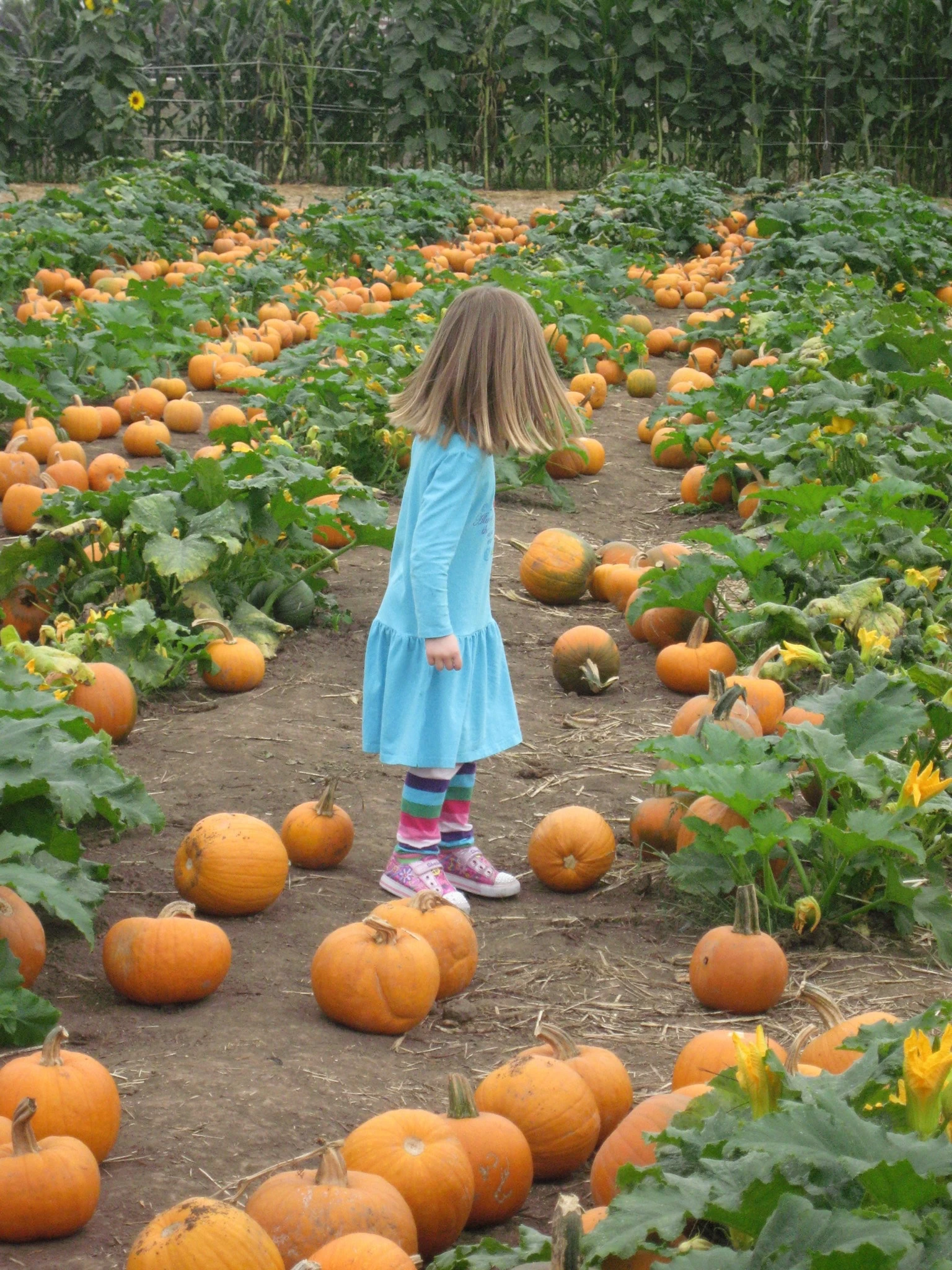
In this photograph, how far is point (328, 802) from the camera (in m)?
4.17

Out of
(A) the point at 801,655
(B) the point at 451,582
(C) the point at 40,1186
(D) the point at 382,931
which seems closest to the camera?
(C) the point at 40,1186

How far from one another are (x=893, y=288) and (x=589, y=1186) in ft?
34.1

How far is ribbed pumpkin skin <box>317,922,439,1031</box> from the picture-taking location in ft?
10.7

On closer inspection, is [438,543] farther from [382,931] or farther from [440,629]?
[382,931]

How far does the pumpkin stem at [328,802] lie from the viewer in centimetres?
411

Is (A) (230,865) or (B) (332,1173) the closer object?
(B) (332,1173)

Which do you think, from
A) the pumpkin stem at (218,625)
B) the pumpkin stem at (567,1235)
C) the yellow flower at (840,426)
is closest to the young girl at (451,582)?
the pumpkin stem at (218,625)

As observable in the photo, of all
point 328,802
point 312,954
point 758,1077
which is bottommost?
point 312,954

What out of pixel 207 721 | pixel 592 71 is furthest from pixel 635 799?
pixel 592 71

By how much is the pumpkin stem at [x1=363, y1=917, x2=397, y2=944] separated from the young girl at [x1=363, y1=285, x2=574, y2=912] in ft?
2.51

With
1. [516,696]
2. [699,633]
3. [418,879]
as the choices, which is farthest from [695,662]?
[418,879]

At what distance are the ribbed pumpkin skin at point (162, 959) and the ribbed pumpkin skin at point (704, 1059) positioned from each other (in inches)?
45.0

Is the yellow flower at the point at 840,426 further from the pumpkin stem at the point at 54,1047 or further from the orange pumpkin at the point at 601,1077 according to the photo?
the pumpkin stem at the point at 54,1047

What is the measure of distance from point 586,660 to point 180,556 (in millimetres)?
1623
